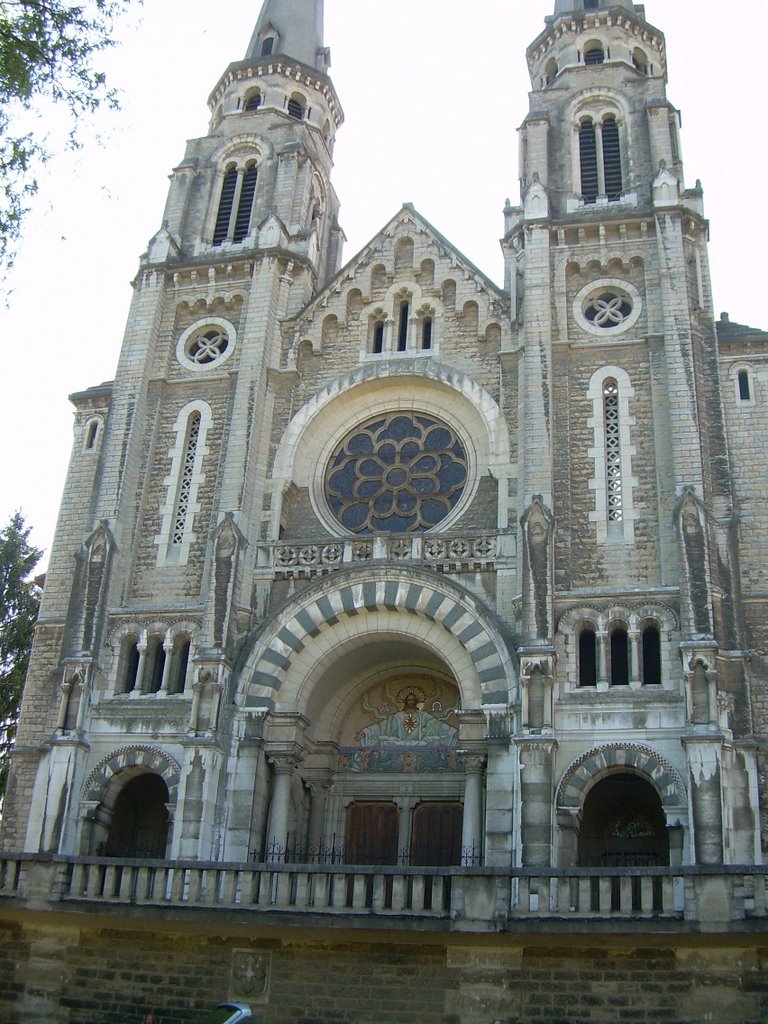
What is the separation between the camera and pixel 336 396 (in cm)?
2689

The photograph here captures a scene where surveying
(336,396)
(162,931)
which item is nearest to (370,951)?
(162,931)

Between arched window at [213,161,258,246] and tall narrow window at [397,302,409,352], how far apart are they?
531 centimetres

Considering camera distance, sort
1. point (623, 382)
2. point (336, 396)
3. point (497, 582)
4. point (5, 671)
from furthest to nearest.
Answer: point (5, 671)
point (336, 396)
point (623, 382)
point (497, 582)

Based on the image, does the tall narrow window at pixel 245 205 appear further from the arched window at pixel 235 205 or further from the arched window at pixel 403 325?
the arched window at pixel 403 325

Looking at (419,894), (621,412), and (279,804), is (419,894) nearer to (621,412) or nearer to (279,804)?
(279,804)

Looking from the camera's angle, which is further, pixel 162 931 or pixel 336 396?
pixel 336 396

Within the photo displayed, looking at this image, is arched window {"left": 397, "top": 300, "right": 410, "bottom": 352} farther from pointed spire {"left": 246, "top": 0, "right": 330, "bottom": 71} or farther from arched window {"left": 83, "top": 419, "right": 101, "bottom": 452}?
pointed spire {"left": 246, "top": 0, "right": 330, "bottom": 71}

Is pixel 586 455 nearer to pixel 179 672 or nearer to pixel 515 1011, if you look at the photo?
pixel 179 672

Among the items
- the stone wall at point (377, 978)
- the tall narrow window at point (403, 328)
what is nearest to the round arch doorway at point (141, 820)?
the stone wall at point (377, 978)

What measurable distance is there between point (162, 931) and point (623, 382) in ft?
49.1

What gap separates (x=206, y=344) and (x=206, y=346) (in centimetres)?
10

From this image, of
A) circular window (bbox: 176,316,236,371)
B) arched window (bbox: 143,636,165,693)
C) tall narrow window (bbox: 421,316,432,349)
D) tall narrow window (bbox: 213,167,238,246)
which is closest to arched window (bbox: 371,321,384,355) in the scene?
tall narrow window (bbox: 421,316,432,349)

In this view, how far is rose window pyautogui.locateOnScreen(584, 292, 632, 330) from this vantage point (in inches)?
1022

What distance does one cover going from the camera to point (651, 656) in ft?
72.2
